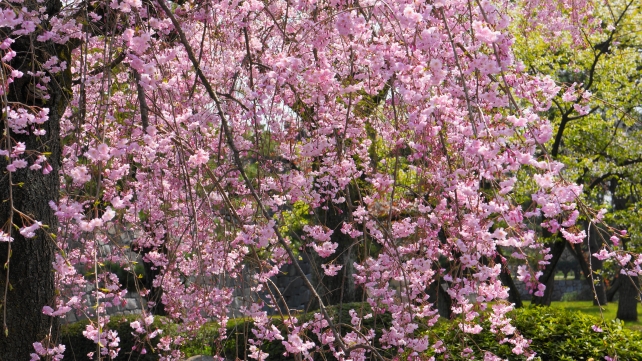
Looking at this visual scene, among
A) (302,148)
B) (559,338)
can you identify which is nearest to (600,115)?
(559,338)

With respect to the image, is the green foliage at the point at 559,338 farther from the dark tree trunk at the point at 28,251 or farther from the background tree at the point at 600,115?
the background tree at the point at 600,115

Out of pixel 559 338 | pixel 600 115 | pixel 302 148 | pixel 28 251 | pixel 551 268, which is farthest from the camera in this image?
pixel 600 115

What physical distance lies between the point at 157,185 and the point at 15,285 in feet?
4.14

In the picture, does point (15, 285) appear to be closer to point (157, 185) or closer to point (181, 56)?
point (157, 185)

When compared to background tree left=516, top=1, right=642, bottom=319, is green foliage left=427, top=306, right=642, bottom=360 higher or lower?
lower

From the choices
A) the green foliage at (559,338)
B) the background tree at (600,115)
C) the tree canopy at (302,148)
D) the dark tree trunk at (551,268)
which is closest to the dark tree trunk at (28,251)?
the tree canopy at (302,148)

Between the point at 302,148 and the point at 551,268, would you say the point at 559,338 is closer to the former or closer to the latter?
the point at 302,148

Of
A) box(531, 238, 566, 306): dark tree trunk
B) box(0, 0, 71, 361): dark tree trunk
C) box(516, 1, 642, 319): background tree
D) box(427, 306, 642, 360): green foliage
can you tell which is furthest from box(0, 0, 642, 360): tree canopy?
box(516, 1, 642, 319): background tree

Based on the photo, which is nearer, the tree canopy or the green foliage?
the tree canopy

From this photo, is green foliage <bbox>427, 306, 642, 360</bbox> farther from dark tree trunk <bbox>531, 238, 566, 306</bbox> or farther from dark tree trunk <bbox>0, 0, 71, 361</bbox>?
dark tree trunk <bbox>531, 238, 566, 306</bbox>

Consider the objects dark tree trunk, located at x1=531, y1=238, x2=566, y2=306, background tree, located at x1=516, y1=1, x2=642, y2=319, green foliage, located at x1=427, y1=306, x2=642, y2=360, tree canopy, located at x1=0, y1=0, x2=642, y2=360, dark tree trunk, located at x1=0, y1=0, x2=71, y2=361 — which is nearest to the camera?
tree canopy, located at x1=0, y1=0, x2=642, y2=360

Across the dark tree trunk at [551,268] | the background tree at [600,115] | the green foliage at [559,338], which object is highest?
the background tree at [600,115]

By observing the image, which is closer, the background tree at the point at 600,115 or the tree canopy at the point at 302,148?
the tree canopy at the point at 302,148

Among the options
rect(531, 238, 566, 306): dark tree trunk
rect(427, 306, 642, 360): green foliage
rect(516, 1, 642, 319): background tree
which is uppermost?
rect(516, 1, 642, 319): background tree
